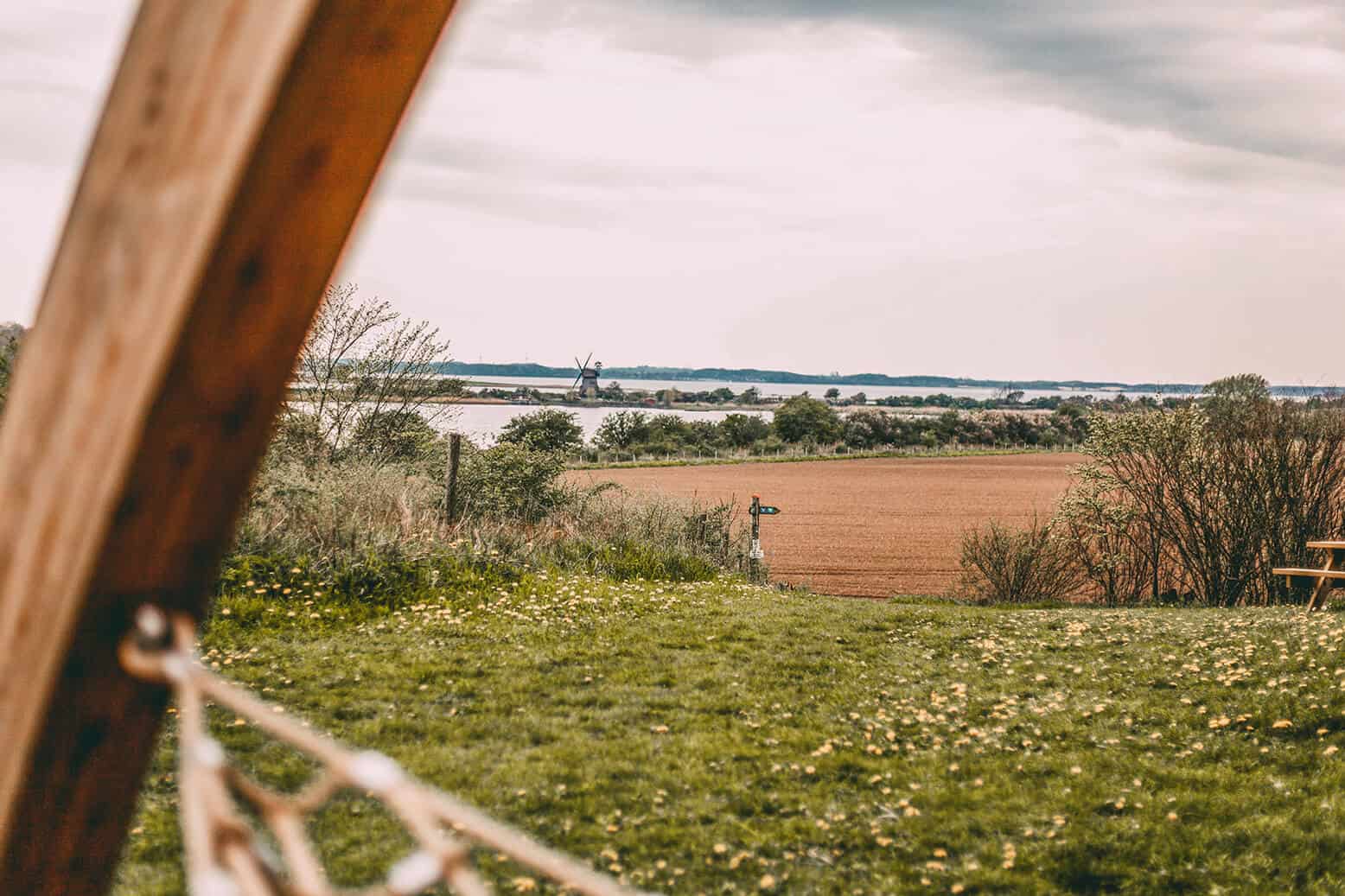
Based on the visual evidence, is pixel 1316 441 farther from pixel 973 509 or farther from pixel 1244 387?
pixel 973 509

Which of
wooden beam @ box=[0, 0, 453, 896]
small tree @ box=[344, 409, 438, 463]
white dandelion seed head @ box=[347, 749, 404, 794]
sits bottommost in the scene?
small tree @ box=[344, 409, 438, 463]

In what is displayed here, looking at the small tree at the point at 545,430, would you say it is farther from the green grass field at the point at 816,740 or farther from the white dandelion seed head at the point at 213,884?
the white dandelion seed head at the point at 213,884

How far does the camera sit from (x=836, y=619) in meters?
11.3

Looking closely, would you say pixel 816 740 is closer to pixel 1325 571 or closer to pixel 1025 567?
pixel 1325 571

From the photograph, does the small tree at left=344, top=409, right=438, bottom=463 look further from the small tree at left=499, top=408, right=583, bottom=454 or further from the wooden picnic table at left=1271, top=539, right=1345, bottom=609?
the wooden picnic table at left=1271, top=539, right=1345, bottom=609

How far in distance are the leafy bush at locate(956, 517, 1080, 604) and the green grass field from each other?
5668 mm

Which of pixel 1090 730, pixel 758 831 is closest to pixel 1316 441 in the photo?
pixel 1090 730

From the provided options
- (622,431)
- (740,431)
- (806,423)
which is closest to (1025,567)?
(622,431)

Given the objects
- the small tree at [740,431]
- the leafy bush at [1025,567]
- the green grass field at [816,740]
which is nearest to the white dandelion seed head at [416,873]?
the green grass field at [816,740]

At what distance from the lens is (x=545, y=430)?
21.0 metres

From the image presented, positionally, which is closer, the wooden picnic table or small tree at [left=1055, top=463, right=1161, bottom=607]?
the wooden picnic table

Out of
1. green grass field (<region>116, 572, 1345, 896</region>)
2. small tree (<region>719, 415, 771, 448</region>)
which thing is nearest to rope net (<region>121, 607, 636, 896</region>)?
green grass field (<region>116, 572, 1345, 896</region>)

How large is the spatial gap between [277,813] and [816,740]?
6078 mm

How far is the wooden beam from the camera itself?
0.90 metres
